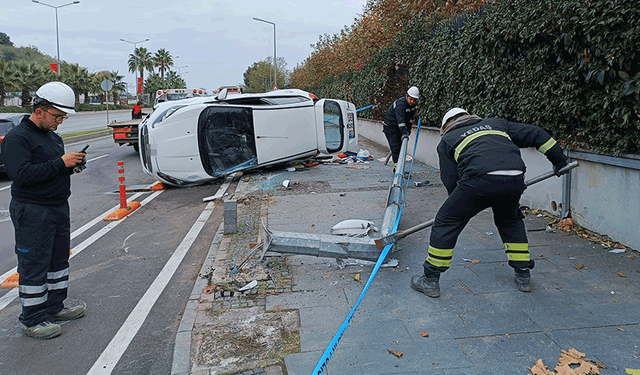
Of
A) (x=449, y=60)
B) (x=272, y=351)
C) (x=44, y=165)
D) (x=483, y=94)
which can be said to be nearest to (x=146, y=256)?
(x=44, y=165)

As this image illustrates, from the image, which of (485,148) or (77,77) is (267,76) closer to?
(77,77)

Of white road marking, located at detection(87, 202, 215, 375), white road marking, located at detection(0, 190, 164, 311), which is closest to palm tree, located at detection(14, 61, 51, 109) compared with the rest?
white road marking, located at detection(0, 190, 164, 311)

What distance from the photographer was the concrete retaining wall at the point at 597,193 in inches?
206

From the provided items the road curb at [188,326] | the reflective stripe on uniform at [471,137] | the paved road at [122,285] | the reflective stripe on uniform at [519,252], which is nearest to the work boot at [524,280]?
the reflective stripe on uniform at [519,252]

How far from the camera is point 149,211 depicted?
875cm

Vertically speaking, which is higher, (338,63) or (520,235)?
(338,63)

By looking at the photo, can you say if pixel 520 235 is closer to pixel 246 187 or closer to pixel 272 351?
pixel 272 351

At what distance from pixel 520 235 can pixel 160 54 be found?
9832 centimetres

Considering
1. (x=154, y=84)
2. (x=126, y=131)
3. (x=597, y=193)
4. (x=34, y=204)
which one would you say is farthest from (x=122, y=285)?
(x=154, y=84)

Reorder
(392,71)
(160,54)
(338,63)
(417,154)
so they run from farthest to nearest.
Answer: (160,54) < (338,63) < (392,71) < (417,154)

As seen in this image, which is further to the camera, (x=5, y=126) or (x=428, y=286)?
(x=5, y=126)

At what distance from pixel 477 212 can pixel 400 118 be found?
229 inches

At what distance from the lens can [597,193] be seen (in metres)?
5.81

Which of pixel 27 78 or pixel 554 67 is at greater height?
pixel 27 78
